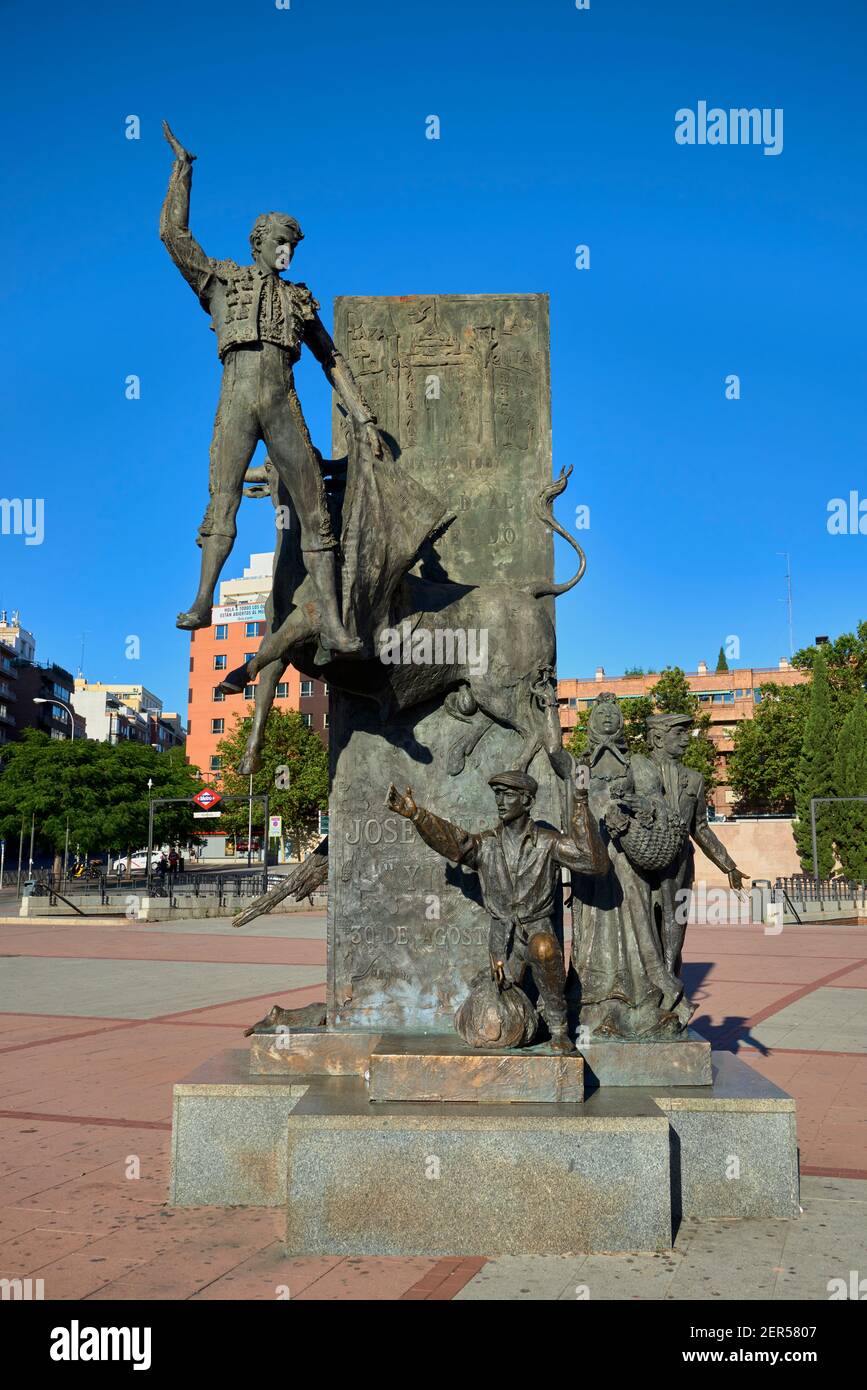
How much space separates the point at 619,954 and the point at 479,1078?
136cm

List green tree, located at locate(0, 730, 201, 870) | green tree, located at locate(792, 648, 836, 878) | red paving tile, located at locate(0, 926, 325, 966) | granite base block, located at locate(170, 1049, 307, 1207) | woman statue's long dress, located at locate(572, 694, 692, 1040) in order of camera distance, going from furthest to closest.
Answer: green tree, located at locate(792, 648, 836, 878) < green tree, located at locate(0, 730, 201, 870) < red paving tile, located at locate(0, 926, 325, 966) < woman statue's long dress, located at locate(572, 694, 692, 1040) < granite base block, located at locate(170, 1049, 307, 1207)

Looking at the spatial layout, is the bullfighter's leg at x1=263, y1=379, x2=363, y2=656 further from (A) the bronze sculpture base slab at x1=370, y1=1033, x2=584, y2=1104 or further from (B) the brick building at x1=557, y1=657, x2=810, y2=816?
(B) the brick building at x1=557, y1=657, x2=810, y2=816

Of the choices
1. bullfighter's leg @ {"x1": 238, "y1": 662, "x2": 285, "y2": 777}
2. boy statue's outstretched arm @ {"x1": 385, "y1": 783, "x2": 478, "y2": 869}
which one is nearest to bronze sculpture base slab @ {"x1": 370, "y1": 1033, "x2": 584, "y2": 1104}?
boy statue's outstretched arm @ {"x1": 385, "y1": 783, "x2": 478, "y2": 869}

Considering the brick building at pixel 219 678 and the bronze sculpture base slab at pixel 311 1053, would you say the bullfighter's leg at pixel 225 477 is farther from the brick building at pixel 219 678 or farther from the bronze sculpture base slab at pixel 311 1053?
the brick building at pixel 219 678

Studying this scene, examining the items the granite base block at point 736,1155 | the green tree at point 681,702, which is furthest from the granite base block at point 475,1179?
the green tree at point 681,702

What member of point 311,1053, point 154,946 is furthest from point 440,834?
point 154,946

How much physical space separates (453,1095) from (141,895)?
2908 centimetres

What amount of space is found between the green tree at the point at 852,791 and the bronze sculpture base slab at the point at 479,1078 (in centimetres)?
4494

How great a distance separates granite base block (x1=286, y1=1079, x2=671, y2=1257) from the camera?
16.5 feet

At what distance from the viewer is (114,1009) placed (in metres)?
13.3

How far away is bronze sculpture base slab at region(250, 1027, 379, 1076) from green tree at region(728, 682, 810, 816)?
179 feet

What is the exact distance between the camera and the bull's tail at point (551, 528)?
705cm
